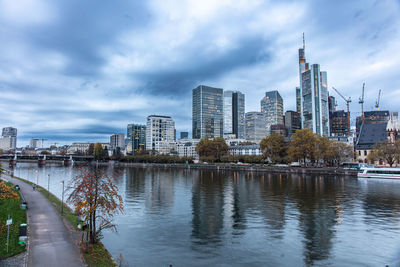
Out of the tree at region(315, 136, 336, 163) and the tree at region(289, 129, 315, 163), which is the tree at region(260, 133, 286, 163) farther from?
the tree at region(315, 136, 336, 163)

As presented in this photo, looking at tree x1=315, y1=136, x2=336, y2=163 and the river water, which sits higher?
tree x1=315, y1=136, x2=336, y2=163

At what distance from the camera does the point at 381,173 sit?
345 feet

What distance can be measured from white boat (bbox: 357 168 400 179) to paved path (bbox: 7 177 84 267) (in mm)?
113022

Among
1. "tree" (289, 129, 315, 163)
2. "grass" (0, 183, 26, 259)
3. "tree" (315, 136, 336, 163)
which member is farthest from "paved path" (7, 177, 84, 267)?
"tree" (315, 136, 336, 163)

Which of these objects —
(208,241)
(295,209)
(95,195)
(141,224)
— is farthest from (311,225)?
(95,195)

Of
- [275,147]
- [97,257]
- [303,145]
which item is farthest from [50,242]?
[275,147]

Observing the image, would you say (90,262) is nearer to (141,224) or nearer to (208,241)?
(208,241)

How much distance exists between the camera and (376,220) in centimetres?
3784

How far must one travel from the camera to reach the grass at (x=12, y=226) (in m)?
20.2

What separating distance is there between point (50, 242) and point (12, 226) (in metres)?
7.90

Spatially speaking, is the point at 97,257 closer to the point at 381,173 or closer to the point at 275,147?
the point at 381,173

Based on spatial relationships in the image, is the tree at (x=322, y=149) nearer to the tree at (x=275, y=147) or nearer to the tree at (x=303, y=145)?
the tree at (x=303, y=145)

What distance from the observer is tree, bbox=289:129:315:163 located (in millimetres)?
133750

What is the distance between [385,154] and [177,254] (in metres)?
130
